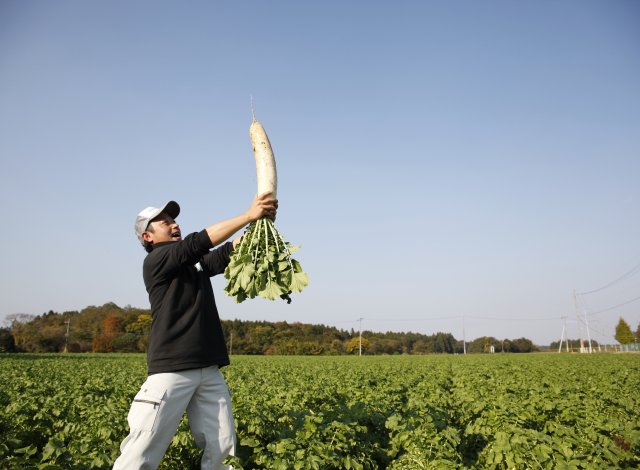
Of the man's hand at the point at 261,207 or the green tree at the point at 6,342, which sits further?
the green tree at the point at 6,342

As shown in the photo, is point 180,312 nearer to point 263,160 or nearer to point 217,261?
point 217,261

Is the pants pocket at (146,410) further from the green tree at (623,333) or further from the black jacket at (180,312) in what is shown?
the green tree at (623,333)

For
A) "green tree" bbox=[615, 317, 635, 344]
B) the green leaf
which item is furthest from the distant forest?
the green leaf

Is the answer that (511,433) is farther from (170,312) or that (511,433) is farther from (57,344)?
(57,344)

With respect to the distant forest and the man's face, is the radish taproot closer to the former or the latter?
the man's face

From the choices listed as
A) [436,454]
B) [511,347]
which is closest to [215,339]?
[436,454]

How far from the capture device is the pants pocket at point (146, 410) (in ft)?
9.30

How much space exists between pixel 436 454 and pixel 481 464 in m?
1.39

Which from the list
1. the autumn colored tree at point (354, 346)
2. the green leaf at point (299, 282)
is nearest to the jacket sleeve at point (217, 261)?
the green leaf at point (299, 282)

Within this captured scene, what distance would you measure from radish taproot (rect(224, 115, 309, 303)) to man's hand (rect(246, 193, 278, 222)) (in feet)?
0.36

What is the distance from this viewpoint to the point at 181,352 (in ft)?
10.0

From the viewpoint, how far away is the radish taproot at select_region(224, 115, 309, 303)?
3350 mm

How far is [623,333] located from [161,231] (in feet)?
401

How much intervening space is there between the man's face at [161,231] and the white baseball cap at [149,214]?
4cm
